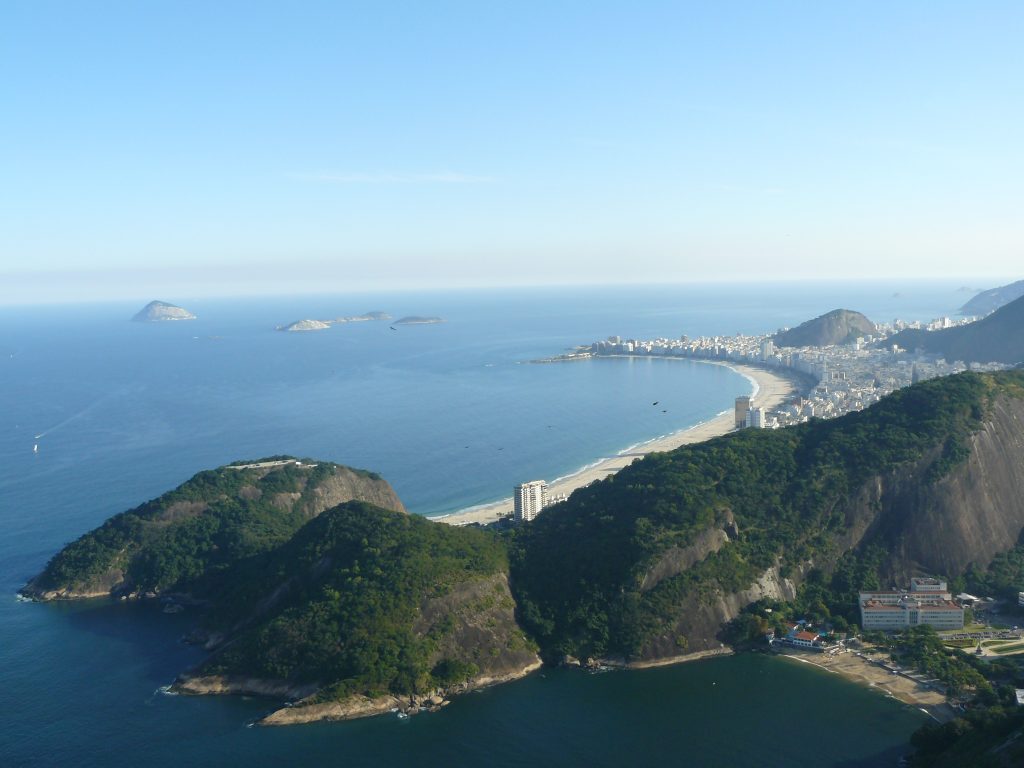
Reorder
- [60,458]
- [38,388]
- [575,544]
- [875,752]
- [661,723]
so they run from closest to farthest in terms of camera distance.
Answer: [875,752], [661,723], [575,544], [60,458], [38,388]

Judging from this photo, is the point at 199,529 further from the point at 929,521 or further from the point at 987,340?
the point at 987,340

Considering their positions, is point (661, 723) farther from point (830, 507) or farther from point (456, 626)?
point (830, 507)

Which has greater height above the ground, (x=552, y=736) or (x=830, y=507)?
(x=830, y=507)

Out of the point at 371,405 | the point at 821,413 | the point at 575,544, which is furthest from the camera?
the point at 371,405

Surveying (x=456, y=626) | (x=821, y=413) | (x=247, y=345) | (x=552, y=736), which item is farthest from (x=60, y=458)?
(x=247, y=345)

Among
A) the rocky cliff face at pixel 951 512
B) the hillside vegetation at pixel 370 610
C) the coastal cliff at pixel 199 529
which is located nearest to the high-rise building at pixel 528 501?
the coastal cliff at pixel 199 529

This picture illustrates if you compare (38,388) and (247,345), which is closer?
(38,388)

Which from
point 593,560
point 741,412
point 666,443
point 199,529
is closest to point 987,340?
point 741,412

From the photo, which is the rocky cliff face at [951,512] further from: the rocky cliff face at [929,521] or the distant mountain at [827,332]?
the distant mountain at [827,332]
